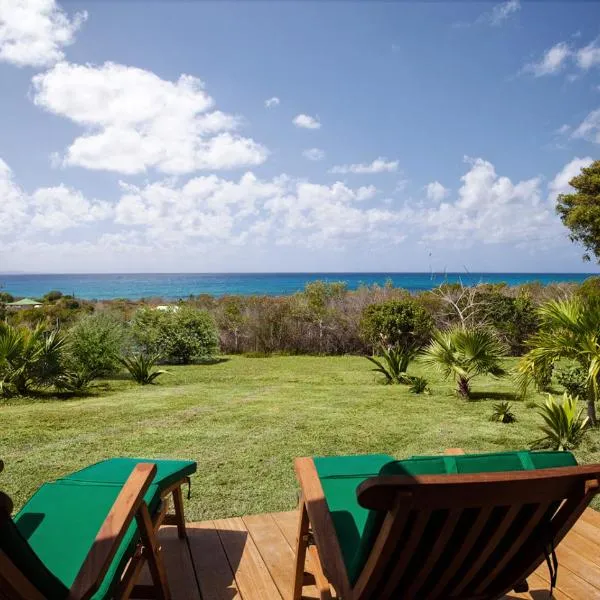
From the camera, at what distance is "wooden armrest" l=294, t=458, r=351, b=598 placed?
163 cm

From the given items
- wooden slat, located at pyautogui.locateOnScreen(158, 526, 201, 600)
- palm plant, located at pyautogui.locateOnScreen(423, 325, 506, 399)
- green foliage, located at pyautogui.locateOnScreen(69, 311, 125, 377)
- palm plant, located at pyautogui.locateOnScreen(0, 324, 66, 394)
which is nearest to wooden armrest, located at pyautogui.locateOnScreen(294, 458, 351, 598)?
wooden slat, located at pyautogui.locateOnScreen(158, 526, 201, 600)

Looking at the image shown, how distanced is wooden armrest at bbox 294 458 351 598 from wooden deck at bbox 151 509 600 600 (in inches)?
27.8

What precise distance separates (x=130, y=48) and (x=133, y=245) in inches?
1222

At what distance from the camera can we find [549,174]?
26.7 metres

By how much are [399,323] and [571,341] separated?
7516mm

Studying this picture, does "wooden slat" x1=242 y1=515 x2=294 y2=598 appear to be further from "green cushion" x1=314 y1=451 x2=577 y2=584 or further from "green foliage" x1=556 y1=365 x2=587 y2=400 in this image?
"green foliage" x1=556 y1=365 x2=587 y2=400

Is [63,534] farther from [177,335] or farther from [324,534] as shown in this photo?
[177,335]

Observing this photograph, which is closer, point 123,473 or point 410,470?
point 410,470

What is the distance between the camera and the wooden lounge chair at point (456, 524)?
1354 mm

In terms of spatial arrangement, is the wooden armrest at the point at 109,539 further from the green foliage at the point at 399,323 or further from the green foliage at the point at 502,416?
the green foliage at the point at 399,323

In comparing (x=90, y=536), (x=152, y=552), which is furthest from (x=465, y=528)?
(x=90, y=536)

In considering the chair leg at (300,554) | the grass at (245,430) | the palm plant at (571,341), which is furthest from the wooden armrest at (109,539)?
the palm plant at (571,341)

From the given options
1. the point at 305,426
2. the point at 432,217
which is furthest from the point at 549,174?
the point at 305,426

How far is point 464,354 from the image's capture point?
24.6ft
